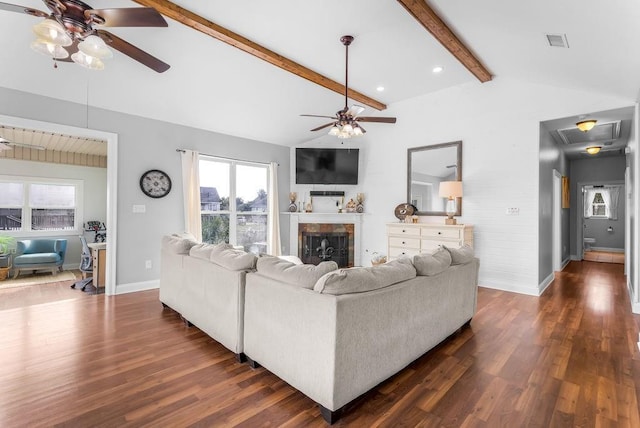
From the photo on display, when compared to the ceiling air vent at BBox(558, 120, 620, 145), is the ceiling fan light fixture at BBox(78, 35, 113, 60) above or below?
below

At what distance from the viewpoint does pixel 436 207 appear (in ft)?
18.0

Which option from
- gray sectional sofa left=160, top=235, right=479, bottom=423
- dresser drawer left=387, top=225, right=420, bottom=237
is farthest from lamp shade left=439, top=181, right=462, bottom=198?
gray sectional sofa left=160, top=235, right=479, bottom=423

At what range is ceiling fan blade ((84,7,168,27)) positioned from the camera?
2.02 meters

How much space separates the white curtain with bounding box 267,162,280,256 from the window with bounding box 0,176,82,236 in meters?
4.07

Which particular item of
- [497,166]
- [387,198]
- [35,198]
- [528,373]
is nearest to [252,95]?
[387,198]

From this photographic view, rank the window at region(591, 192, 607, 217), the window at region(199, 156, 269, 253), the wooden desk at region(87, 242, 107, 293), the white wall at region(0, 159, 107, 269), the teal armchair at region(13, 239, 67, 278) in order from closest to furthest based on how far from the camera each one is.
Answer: the wooden desk at region(87, 242, 107, 293), the teal armchair at region(13, 239, 67, 278), the window at region(199, 156, 269, 253), the white wall at region(0, 159, 107, 269), the window at region(591, 192, 607, 217)

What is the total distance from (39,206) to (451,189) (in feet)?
25.6

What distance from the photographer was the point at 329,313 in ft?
5.75

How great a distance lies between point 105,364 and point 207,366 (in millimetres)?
796

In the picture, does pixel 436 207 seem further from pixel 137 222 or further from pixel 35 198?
pixel 35 198

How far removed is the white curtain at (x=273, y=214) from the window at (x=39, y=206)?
407 cm

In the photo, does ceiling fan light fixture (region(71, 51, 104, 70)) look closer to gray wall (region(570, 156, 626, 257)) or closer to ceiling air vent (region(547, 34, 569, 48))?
ceiling air vent (region(547, 34, 569, 48))

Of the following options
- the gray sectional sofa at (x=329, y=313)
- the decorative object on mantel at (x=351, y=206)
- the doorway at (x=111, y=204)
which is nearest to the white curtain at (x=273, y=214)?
the decorative object on mantel at (x=351, y=206)

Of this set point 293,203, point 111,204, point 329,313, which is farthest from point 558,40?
point 111,204
